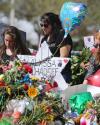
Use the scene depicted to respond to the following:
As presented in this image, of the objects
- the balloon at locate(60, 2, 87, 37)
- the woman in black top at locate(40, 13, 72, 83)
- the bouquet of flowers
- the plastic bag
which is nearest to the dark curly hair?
the woman in black top at locate(40, 13, 72, 83)

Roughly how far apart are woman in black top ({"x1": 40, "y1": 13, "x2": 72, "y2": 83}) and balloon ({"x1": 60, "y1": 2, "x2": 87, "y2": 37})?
18 cm

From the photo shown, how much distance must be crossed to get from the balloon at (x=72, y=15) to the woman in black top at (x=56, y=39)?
0.59 ft

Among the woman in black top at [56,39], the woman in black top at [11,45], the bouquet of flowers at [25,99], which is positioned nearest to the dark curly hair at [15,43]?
the woman in black top at [11,45]

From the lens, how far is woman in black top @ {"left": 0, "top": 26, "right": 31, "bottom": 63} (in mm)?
8344

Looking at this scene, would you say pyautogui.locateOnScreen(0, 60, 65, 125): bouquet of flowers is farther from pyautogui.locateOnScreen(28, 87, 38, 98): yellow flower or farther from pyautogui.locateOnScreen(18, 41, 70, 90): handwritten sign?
pyautogui.locateOnScreen(18, 41, 70, 90): handwritten sign

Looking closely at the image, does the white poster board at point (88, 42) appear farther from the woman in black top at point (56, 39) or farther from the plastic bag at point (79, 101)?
the plastic bag at point (79, 101)

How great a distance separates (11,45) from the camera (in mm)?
8406

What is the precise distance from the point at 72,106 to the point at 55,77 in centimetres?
84

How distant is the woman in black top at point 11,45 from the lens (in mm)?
8344

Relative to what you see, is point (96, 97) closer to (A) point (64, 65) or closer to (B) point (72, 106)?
(B) point (72, 106)

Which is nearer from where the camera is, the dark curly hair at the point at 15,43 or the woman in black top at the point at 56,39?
the woman in black top at the point at 56,39

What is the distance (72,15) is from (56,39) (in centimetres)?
50

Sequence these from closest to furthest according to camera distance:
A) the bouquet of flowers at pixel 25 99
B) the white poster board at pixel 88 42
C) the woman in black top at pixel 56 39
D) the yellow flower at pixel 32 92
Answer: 1. the bouquet of flowers at pixel 25 99
2. the yellow flower at pixel 32 92
3. the woman in black top at pixel 56 39
4. the white poster board at pixel 88 42

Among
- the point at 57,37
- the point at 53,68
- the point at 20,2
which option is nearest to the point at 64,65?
the point at 53,68
